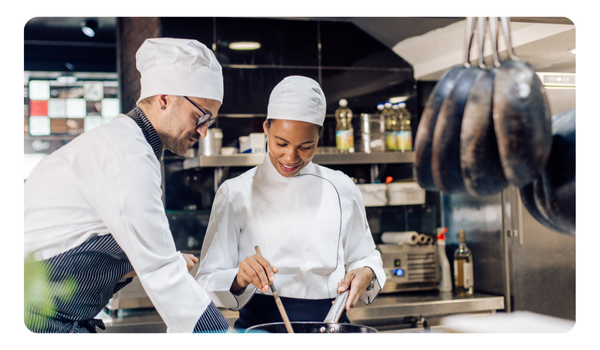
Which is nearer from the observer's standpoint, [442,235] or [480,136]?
[480,136]

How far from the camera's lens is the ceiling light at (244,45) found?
8.81 ft

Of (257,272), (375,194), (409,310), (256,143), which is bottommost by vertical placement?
(409,310)

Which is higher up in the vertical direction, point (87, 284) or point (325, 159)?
point (325, 159)

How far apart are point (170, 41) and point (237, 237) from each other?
0.56 meters

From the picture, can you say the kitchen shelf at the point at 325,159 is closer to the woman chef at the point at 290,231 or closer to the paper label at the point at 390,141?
the paper label at the point at 390,141

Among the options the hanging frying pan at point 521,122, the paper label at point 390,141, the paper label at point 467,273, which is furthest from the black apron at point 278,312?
the paper label at point 467,273

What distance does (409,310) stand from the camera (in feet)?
7.66

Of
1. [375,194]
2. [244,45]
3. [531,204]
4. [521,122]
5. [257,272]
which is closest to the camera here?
[521,122]

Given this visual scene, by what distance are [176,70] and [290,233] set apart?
1.84 feet

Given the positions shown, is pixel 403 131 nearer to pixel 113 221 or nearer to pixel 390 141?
pixel 390 141

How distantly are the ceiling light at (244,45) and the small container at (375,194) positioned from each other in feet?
3.09

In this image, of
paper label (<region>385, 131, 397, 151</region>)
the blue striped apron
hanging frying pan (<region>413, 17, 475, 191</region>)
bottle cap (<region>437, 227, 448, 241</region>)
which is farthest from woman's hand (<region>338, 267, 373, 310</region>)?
bottle cap (<region>437, 227, 448, 241</region>)

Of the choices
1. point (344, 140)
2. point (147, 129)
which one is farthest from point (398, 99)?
point (147, 129)

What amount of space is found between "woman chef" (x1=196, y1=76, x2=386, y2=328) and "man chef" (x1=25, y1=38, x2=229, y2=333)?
297 millimetres
